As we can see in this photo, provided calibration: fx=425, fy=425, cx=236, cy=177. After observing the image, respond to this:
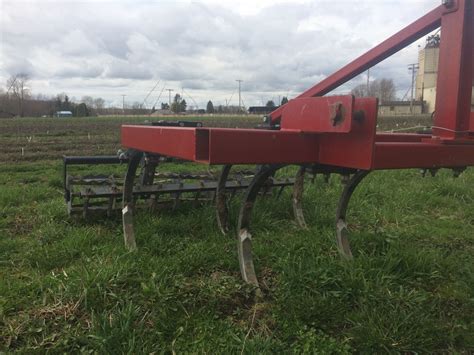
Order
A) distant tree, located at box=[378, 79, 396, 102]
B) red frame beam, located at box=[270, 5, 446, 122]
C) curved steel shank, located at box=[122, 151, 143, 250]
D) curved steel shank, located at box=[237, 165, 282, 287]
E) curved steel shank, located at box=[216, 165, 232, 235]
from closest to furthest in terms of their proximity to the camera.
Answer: red frame beam, located at box=[270, 5, 446, 122], curved steel shank, located at box=[237, 165, 282, 287], curved steel shank, located at box=[122, 151, 143, 250], curved steel shank, located at box=[216, 165, 232, 235], distant tree, located at box=[378, 79, 396, 102]

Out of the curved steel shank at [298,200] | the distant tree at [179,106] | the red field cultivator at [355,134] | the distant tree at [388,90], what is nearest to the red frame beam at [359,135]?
the red field cultivator at [355,134]

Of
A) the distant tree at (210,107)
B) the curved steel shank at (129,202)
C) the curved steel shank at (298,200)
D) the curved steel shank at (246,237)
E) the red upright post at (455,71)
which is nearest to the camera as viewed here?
the red upright post at (455,71)

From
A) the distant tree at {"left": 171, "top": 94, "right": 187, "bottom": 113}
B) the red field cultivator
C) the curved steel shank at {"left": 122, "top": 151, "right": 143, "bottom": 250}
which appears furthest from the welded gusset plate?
the distant tree at {"left": 171, "top": 94, "right": 187, "bottom": 113}

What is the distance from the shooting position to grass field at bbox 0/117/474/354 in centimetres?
220

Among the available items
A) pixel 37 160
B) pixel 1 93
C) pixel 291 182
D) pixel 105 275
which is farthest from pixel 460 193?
pixel 1 93

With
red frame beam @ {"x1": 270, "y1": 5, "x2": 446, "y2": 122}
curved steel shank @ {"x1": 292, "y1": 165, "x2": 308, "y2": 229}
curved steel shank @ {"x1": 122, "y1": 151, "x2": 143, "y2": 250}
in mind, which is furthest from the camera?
curved steel shank @ {"x1": 292, "y1": 165, "x2": 308, "y2": 229}

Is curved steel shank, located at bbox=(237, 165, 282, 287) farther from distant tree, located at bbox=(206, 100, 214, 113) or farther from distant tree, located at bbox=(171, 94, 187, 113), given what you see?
distant tree, located at bbox=(206, 100, 214, 113)

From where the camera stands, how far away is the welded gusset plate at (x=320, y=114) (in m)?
1.80

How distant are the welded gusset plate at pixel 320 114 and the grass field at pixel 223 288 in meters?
1.06

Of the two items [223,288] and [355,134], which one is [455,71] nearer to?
[355,134]

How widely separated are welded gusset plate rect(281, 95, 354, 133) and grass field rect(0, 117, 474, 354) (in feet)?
3.49

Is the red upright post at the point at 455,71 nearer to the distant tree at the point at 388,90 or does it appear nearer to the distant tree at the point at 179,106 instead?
the distant tree at the point at 179,106

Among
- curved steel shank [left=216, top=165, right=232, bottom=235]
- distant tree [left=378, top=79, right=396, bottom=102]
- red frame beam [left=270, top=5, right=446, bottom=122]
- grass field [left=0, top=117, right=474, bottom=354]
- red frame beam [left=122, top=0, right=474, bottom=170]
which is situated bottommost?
grass field [left=0, top=117, right=474, bottom=354]

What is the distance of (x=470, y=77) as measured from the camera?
2.19 m
